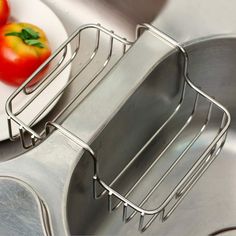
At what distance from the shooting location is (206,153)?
2.58ft

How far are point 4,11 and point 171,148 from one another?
0.27 meters

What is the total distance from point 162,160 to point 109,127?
0.15 m

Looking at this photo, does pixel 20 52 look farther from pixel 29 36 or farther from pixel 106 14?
pixel 106 14

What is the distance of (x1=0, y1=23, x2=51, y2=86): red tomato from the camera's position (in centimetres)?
79

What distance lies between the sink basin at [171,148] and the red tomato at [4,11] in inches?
8.7

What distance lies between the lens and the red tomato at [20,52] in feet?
2.60

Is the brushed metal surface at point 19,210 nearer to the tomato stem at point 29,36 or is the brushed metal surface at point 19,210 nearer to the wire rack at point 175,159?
the wire rack at point 175,159

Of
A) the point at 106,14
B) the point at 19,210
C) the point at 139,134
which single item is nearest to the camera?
the point at 19,210

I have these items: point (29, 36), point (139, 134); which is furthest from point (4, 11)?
point (139, 134)

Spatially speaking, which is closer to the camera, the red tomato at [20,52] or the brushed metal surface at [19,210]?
the brushed metal surface at [19,210]

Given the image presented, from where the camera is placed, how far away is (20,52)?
79cm

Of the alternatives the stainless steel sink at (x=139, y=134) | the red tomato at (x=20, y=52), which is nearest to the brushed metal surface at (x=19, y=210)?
the stainless steel sink at (x=139, y=134)

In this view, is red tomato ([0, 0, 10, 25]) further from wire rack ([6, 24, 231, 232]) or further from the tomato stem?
wire rack ([6, 24, 231, 232])

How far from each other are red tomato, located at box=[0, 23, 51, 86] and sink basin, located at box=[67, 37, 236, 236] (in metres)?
0.14
